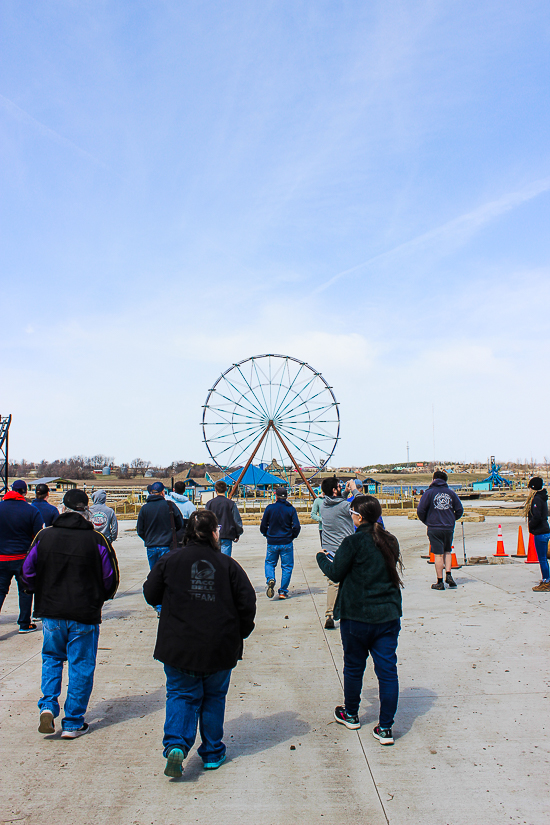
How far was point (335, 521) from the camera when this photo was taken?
21.9ft

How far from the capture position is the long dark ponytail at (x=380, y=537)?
4.11 m

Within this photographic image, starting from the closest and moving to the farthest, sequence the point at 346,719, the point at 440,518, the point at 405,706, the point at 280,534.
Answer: the point at 346,719 → the point at 405,706 → the point at 280,534 → the point at 440,518

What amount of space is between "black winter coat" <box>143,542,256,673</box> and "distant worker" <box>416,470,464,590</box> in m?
5.94

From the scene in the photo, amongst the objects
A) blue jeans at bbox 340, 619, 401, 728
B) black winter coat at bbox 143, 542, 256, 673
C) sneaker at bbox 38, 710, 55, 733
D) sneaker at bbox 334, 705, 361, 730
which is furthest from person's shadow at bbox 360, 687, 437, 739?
sneaker at bbox 38, 710, 55, 733

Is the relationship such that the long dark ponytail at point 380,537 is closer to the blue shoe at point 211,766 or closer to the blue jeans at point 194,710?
the blue jeans at point 194,710

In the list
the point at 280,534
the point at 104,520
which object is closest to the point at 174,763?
the point at 104,520

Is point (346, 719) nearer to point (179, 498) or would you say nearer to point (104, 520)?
point (104, 520)

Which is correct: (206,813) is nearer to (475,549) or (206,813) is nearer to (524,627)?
(524,627)

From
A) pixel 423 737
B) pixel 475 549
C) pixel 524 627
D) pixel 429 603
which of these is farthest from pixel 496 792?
pixel 475 549

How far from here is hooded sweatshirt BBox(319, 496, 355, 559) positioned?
6664mm

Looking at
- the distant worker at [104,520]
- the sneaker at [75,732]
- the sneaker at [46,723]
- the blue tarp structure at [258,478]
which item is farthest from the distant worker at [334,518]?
the blue tarp structure at [258,478]

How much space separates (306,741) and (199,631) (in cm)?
127

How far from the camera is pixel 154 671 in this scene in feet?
18.5

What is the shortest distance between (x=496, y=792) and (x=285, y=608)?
5.12m
